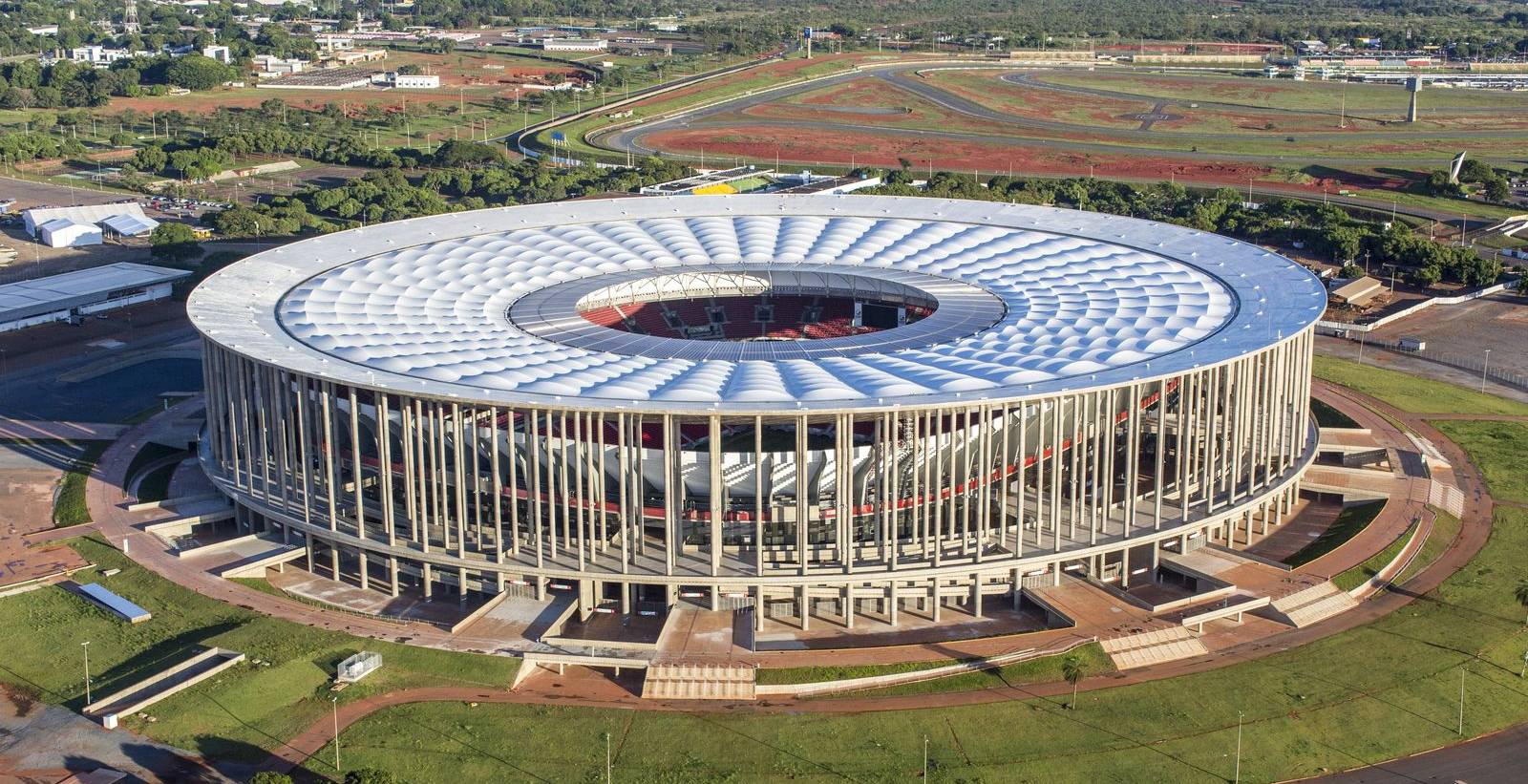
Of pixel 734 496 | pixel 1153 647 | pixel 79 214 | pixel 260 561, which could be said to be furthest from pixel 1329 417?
pixel 79 214

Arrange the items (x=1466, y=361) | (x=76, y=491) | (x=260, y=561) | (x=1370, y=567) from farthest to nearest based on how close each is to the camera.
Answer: (x=1466, y=361) < (x=76, y=491) < (x=1370, y=567) < (x=260, y=561)

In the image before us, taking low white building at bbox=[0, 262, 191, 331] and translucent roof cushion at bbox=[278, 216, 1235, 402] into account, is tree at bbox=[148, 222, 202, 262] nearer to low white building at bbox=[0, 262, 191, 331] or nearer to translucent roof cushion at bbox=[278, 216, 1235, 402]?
low white building at bbox=[0, 262, 191, 331]

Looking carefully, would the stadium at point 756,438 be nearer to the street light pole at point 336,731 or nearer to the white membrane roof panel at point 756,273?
the white membrane roof panel at point 756,273

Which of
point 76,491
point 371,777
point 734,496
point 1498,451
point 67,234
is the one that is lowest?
point 371,777

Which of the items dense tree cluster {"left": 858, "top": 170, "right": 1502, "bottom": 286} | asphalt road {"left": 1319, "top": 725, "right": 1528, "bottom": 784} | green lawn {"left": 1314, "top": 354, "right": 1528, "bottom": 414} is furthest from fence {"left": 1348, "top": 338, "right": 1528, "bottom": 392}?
asphalt road {"left": 1319, "top": 725, "right": 1528, "bottom": 784}

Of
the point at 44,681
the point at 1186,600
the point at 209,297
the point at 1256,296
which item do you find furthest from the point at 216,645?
the point at 1256,296

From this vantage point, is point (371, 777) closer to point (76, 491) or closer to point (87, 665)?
point (87, 665)
